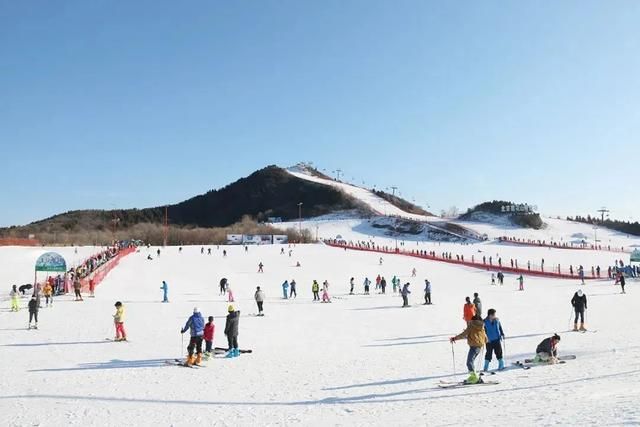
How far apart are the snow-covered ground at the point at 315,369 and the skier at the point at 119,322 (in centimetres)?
35

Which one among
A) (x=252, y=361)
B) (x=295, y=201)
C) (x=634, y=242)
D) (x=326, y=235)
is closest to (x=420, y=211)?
(x=295, y=201)

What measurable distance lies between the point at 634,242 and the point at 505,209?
42555 mm

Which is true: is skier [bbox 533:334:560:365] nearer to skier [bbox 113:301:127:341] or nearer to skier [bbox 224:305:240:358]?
skier [bbox 224:305:240:358]

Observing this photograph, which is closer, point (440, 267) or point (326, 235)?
point (440, 267)

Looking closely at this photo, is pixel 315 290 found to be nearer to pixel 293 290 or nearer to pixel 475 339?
pixel 293 290

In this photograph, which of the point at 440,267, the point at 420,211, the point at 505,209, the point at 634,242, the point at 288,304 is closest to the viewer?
the point at 288,304

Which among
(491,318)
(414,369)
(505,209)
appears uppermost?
(505,209)

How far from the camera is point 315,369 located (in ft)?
38.8

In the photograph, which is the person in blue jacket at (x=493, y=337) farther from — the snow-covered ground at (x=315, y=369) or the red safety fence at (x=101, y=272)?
the red safety fence at (x=101, y=272)

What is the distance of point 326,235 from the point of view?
350 feet

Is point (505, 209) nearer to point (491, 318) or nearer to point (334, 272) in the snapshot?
point (334, 272)

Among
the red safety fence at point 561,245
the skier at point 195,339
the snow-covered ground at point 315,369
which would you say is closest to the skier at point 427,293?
the snow-covered ground at point 315,369

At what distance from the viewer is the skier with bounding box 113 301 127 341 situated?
586 inches

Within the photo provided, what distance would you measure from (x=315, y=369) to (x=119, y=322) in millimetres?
5921
